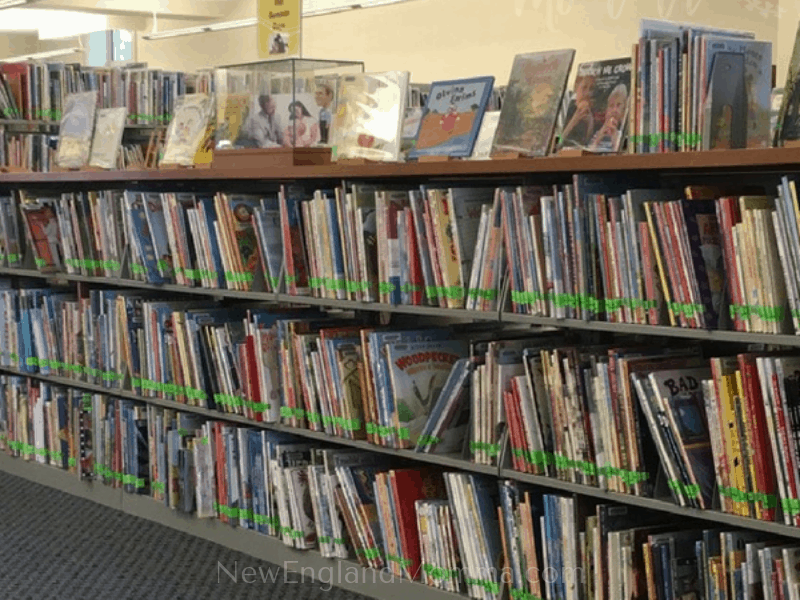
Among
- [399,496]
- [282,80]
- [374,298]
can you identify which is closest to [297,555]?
[399,496]

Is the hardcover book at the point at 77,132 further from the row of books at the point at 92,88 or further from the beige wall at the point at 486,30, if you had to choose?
the beige wall at the point at 486,30

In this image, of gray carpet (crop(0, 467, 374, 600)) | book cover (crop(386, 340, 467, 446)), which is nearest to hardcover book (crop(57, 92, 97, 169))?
gray carpet (crop(0, 467, 374, 600))

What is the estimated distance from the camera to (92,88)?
834 cm

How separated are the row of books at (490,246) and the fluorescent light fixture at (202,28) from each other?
798cm

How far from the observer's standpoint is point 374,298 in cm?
407

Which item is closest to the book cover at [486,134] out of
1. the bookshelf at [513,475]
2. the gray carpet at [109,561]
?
the bookshelf at [513,475]

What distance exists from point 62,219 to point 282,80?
139 centimetres

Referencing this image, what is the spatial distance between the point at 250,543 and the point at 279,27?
457cm

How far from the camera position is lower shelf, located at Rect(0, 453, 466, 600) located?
4.04m

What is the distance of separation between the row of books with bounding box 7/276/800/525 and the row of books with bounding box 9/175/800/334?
12 centimetres

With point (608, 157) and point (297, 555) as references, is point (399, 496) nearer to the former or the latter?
point (297, 555)

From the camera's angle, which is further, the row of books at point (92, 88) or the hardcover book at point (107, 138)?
the row of books at point (92, 88)

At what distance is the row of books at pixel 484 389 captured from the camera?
118 inches

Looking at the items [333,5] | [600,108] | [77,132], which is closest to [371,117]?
[600,108]
